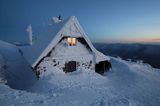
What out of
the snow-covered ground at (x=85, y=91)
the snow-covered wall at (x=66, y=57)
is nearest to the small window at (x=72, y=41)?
the snow-covered wall at (x=66, y=57)

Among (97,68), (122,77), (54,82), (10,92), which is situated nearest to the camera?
(10,92)

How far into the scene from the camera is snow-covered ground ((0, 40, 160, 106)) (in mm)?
7759

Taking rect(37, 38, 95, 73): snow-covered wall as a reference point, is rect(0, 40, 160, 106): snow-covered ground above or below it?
below

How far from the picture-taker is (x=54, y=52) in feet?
48.1

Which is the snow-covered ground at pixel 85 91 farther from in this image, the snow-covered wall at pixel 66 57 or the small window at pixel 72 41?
the small window at pixel 72 41

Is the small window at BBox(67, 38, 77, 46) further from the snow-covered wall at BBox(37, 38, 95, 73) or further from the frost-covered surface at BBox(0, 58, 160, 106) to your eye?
the frost-covered surface at BBox(0, 58, 160, 106)

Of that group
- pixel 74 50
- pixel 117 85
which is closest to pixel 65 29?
pixel 74 50

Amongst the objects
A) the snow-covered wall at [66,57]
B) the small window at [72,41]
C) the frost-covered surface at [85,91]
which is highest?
the small window at [72,41]

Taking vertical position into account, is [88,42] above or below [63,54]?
above

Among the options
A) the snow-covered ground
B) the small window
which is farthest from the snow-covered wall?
the snow-covered ground

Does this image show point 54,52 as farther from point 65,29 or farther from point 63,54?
point 65,29

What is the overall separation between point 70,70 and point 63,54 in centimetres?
192

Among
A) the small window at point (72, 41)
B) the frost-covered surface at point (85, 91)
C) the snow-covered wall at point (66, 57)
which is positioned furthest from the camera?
the small window at point (72, 41)

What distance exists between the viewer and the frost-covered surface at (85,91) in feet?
25.5
